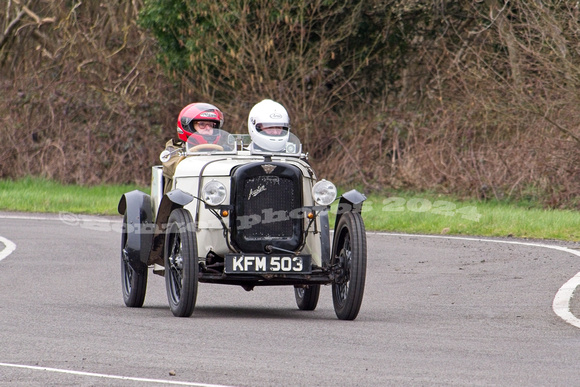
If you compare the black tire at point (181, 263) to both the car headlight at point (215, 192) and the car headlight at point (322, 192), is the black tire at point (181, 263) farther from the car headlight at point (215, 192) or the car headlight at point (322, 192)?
the car headlight at point (322, 192)

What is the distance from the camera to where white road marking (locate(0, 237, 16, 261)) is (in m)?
14.6

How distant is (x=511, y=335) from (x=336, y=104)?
67.5 ft

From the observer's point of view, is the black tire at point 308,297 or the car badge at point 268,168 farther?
the black tire at point 308,297

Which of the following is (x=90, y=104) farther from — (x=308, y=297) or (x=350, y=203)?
(x=350, y=203)

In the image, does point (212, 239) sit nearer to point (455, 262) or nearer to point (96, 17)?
point (455, 262)

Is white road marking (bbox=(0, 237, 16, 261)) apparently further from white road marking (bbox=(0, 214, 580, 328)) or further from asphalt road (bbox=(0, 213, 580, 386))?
asphalt road (bbox=(0, 213, 580, 386))

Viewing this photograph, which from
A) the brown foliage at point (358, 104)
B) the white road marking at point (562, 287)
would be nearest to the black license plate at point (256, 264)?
the white road marking at point (562, 287)

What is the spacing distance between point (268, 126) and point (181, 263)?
5.17 feet

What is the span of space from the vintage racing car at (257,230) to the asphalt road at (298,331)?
34 centimetres

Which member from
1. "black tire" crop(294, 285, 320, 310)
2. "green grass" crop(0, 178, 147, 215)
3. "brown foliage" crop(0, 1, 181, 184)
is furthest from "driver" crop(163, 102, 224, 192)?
"brown foliage" crop(0, 1, 181, 184)

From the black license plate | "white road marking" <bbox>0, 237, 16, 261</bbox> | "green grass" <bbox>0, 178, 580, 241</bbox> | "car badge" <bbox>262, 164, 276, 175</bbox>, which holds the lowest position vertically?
"white road marking" <bbox>0, 237, 16, 261</bbox>

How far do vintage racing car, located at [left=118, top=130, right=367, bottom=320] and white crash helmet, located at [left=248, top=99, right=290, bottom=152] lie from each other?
118mm

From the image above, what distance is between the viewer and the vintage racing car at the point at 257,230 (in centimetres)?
897

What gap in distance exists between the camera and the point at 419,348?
24.8 ft
